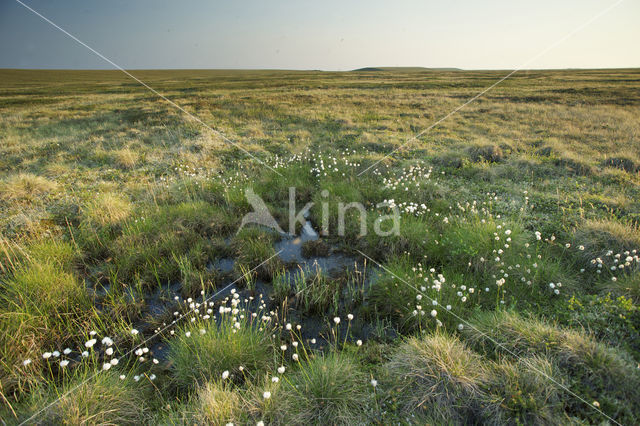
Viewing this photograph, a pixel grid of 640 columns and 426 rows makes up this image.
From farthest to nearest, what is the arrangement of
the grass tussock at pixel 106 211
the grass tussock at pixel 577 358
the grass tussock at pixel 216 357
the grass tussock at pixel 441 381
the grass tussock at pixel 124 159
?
the grass tussock at pixel 124 159
the grass tussock at pixel 106 211
the grass tussock at pixel 216 357
the grass tussock at pixel 441 381
the grass tussock at pixel 577 358

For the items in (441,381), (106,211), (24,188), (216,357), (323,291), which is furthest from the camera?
(24,188)

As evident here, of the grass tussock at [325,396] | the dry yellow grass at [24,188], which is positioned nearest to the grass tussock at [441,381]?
the grass tussock at [325,396]

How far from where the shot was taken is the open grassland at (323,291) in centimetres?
259

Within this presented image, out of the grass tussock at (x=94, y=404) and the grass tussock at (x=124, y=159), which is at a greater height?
the grass tussock at (x=124, y=159)

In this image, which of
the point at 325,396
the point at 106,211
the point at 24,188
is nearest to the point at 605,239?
the point at 325,396

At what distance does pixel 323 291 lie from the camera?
14.4 ft

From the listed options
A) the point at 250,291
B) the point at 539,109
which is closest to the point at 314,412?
the point at 250,291

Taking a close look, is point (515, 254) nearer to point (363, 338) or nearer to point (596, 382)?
point (596, 382)

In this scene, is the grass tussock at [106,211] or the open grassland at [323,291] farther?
the grass tussock at [106,211]

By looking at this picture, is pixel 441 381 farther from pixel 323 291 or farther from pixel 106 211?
pixel 106 211

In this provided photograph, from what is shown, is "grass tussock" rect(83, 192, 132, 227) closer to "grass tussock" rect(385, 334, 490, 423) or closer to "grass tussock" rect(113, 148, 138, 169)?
"grass tussock" rect(113, 148, 138, 169)

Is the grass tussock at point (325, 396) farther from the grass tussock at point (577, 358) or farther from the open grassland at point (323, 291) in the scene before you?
the grass tussock at point (577, 358)

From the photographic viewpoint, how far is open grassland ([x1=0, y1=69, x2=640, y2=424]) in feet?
8.48

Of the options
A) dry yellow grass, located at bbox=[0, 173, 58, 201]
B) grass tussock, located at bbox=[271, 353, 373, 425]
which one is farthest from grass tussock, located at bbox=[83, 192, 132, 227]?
grass tussock, located at bbox=[271, 353, 373, 425]
